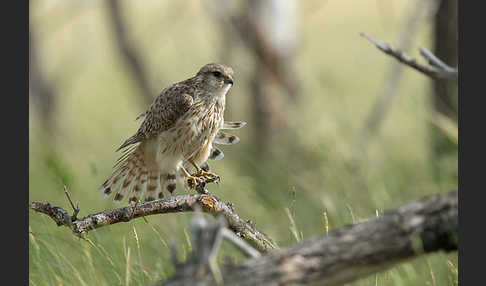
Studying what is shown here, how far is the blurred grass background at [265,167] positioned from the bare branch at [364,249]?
1.42 ft

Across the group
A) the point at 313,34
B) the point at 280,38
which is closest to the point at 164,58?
the point at 313,34

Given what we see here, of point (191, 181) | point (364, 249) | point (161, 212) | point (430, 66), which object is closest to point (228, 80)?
point (191, 181)

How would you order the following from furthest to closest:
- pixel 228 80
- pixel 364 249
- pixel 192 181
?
pixel 228 80
pixel 192 181
pixel 364 249

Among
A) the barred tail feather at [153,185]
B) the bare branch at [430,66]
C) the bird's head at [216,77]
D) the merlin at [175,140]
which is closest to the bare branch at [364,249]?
the bare branch at [430,66]

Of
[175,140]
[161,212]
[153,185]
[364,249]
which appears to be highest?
[175,140]

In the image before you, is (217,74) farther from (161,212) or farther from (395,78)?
(395,78)

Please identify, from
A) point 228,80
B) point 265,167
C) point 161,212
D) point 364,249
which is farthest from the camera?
point 265,167

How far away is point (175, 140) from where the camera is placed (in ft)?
11.4

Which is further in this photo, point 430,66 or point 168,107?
point 168,107

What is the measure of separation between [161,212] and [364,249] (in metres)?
0.88

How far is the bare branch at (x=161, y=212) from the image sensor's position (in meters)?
2.14

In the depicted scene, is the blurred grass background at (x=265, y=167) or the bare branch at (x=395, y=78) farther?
the bare branch at (x=395, y=78)

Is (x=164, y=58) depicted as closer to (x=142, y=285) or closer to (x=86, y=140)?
(x=86, y=140)

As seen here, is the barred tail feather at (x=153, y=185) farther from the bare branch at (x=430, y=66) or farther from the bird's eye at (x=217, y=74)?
the bare branch at (x=430, y=66)
